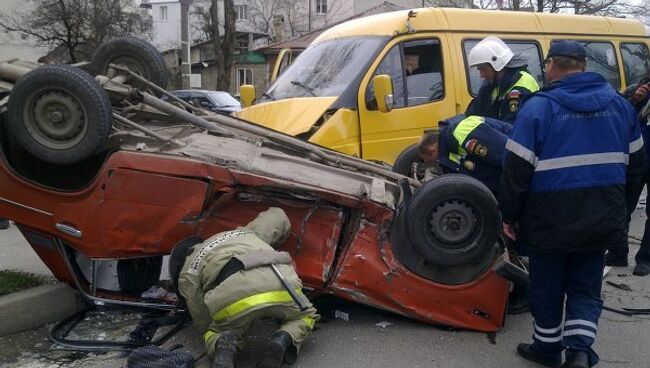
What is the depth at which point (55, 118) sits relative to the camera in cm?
376

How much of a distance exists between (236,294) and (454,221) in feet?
4.87

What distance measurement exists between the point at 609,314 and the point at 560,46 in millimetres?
1985

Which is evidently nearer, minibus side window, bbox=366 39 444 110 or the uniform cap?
the uniform cap

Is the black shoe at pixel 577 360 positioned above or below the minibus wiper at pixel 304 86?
below

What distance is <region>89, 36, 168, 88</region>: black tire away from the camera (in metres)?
5.00

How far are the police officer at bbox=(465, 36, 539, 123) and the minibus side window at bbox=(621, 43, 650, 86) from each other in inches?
144

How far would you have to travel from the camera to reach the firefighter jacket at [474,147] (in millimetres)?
4246

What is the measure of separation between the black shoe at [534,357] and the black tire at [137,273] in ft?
7.72

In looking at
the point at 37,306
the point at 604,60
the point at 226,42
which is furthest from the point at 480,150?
the point at 226,42

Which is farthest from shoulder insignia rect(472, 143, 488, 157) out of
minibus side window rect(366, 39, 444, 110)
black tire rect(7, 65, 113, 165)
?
black tire rect(7, 65, 113, 165)

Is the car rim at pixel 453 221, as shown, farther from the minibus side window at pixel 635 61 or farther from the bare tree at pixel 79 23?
the bare tree at pixel 79 23

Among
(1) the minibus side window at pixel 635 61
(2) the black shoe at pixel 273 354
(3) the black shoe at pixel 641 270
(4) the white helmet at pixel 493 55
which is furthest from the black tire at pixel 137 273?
(1) the minibus side window at pixel 635 61

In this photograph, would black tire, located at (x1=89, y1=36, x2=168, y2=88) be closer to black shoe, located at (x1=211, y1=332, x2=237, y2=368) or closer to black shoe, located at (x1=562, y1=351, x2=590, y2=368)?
black shoe, located at (x1=211, y1=332, x2=237, y2=368)

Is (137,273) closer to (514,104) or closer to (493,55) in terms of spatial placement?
(514,104)
